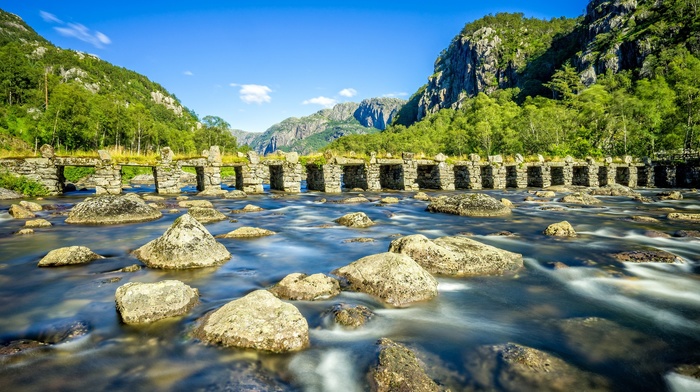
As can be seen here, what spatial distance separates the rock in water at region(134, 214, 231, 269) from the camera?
5.71 metres

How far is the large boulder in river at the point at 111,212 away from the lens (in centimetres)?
968

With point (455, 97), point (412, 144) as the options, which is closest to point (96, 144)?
point (412, 144)

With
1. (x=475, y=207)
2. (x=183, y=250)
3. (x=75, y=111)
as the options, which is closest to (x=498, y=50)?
(x=75, y=111)

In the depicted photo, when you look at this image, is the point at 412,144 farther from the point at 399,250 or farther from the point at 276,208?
the point at 399,250

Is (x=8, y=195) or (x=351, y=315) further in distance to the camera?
(x=8, y=195)

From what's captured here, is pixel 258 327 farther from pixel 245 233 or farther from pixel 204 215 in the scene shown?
pixel 204 215

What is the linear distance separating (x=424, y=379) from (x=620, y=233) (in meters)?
9.68

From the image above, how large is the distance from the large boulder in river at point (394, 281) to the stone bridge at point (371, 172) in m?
17.3

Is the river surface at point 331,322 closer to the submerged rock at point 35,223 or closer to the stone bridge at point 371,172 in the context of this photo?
the submerged rock at point 35,223

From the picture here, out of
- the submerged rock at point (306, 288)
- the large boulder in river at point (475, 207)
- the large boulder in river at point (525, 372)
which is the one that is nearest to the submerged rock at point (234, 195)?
the large boulder in river at point (475, 207)

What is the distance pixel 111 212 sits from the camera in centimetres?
994

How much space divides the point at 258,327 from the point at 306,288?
54.7 inches

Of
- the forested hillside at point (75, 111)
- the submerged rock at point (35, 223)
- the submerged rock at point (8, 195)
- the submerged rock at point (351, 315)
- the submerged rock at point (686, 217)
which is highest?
the forested hillside at point (75, 111)

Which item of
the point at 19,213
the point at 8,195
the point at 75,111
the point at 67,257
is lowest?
the point at 67,257
